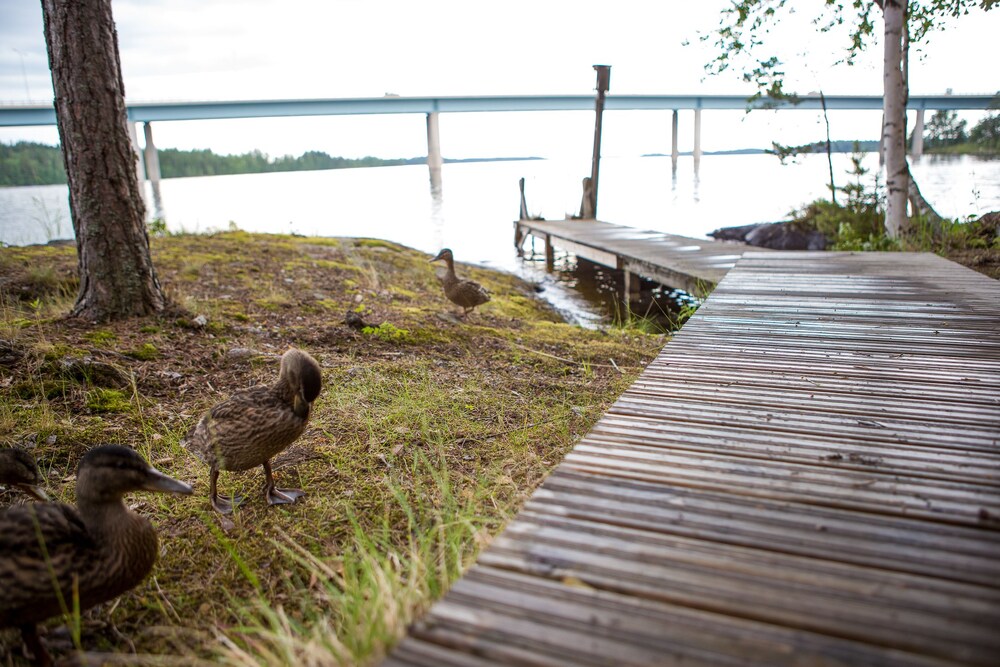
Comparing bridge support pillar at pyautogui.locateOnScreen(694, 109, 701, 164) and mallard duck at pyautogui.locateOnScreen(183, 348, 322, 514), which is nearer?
mallard duck at pyautogui.locateOnScreen(183, 348, 322, 514)

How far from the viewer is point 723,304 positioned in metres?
5.66

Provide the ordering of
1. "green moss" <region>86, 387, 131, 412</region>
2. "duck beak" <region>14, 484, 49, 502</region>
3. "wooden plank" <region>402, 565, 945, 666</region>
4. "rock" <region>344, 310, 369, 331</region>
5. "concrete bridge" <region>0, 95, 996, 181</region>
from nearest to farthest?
"wooden plank" <region>402, 565, 945, 666</region>
"duck beak" <region>14, 484, 49, 502</region>
"green moss" <region>86, 387, 131, 412</region>
"rock" <region>344, 310, 369, 331</region>
"concrete bridge" <region>0, 95, 996, 181</region>

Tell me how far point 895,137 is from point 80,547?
12307 mm

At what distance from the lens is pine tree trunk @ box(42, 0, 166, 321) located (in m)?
5.39

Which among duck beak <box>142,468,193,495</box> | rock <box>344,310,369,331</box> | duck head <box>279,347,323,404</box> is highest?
duck head <box>279,347,323,404</box>

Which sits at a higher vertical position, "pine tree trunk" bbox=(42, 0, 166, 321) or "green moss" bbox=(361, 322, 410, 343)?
"pine tree trunk" bbox=(42, 0, 166, 321)

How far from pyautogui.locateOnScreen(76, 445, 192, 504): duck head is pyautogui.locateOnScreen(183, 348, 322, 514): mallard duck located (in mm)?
650

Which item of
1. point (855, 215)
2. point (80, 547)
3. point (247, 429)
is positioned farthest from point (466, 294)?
point (855, 215)

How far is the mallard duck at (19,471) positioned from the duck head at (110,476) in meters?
0.72

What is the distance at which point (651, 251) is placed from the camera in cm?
1257

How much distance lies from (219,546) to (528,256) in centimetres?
1781

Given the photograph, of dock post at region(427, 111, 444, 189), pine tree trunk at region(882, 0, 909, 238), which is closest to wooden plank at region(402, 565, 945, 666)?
pine tree trunk at region(882, 0, 909, 238)

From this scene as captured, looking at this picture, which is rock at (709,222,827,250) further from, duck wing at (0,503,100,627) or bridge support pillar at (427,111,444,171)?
bridge support pillar at (427,111,444,171)

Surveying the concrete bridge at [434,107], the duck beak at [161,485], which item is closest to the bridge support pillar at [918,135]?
the concrete bridge at [434,107]
